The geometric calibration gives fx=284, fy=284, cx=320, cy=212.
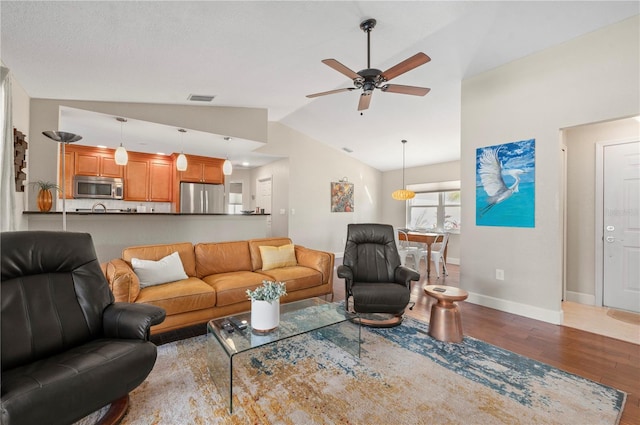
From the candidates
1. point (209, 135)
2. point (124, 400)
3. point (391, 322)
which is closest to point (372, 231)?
point (391, 322)

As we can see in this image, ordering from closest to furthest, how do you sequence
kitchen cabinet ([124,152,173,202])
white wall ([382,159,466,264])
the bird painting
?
the bird painting
kitchen cabinet ([124,152,173,202])
white wall ([382,159,466,264])

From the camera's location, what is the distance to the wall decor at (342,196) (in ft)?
23.2

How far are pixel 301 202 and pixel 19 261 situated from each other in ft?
16.6

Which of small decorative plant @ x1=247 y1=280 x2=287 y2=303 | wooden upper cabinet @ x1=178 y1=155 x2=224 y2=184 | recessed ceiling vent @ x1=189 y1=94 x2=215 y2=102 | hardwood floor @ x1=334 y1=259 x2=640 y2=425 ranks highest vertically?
recessed ceiling vent @ x1=189 y1=94 x2=215 y2=102

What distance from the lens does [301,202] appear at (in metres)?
6.49

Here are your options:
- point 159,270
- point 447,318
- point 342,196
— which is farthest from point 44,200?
point 342,196

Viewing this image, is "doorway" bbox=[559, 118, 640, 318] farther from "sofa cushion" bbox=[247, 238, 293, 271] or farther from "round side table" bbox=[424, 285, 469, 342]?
"sofa cushion" bbox=[247, 238, 293, 271]

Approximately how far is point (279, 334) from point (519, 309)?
2883 mm

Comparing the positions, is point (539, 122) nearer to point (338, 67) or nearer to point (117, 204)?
point (338, 67)

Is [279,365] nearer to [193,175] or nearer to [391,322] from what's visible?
[391,322]

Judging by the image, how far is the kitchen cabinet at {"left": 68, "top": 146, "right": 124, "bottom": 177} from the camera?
5.29 meters

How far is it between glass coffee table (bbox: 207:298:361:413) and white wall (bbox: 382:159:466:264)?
4.97m

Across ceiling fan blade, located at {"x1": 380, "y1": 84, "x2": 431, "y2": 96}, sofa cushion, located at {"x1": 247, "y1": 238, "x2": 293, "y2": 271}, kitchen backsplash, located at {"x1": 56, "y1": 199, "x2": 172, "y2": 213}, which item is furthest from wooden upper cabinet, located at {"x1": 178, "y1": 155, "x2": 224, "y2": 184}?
ceiling fan blade, located at {"x1": 380, "y1": 84, "x2": 431, "y2": 96}

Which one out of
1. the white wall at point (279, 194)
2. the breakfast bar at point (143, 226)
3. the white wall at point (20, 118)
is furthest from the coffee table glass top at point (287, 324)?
the white wall at point (279, 194)
